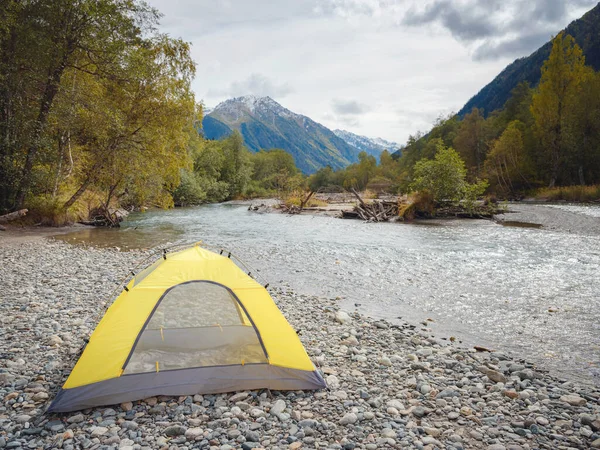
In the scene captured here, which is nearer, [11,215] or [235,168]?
[11,215]

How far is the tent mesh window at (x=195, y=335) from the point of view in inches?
210

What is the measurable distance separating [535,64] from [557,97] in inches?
4393

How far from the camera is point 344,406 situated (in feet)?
15.4

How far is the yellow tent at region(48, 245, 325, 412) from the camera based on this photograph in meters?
4.72

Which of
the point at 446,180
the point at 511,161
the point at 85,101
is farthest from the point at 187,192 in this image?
the point at 511,161

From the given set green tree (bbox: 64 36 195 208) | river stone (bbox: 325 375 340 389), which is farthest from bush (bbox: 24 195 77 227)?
river stone (bbox: 325 375 340 389)

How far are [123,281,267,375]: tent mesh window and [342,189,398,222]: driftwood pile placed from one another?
22811mm

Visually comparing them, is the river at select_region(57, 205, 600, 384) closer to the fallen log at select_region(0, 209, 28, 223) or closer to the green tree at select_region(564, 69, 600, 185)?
the fallen log at select_region(0, 209, 28, 223)

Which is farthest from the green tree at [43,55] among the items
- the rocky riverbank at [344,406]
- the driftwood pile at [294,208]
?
→ the driftwood pile at [294,208]

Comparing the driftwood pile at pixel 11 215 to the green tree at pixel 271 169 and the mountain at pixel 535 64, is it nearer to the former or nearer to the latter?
the green tree at pixel 271 169

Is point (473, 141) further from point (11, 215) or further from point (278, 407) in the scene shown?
point (278, 407)

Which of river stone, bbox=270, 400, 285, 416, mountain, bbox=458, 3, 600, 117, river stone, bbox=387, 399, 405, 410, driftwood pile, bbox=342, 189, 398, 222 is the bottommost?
river stone, bbox=387, 399, 405, 410

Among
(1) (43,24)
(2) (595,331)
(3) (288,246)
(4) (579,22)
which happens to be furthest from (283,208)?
(4) (579,22)

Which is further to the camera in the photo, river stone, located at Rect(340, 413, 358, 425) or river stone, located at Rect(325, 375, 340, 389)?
river stone, located at Rect(325, 375, 340, 389)
